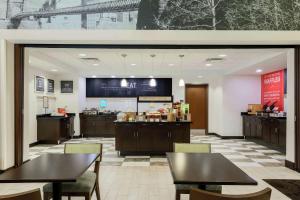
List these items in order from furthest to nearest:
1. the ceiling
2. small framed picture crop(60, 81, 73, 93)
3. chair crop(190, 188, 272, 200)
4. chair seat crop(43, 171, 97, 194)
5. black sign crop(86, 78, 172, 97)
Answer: black sign crop(86, 78, 172, 97) < small framed picture crop(60, 81, 73, 93) < the ceiling < chair seat crop(43, 171, 97, 194) < chair crop(190, 188, 272, 200)

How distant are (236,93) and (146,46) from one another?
685 cm

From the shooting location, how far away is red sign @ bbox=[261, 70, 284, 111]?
966 cm

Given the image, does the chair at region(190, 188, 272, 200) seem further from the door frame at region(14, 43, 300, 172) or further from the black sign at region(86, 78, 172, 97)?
the black sign at region(86, 78, 172, 97)

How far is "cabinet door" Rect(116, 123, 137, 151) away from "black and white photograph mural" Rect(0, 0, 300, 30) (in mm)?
3082

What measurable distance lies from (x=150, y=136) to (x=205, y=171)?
16.6 feet

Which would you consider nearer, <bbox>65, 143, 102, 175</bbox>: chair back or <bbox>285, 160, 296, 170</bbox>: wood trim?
<bbox>65, 143, 102, 175</bbox>: chair back

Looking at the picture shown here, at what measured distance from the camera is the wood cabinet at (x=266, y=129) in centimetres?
793

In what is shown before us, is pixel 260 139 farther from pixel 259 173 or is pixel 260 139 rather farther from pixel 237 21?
pixel 237 21

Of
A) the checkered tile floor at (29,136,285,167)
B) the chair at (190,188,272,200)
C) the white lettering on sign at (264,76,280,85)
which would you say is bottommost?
the checkered tile floor at (29,136,285,167)

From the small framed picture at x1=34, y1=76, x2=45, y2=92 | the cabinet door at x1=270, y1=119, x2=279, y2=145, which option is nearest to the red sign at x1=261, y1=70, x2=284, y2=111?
the cabinet door at x1=270, y1=119, x2=279, y2=145

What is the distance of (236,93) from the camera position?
11.7 m

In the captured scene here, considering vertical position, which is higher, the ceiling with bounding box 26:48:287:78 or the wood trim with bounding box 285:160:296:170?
the ceiling with bounding box 26:48:287:78

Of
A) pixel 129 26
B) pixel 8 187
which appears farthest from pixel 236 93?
pixel 8 187

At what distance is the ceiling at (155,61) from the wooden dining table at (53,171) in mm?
3586
